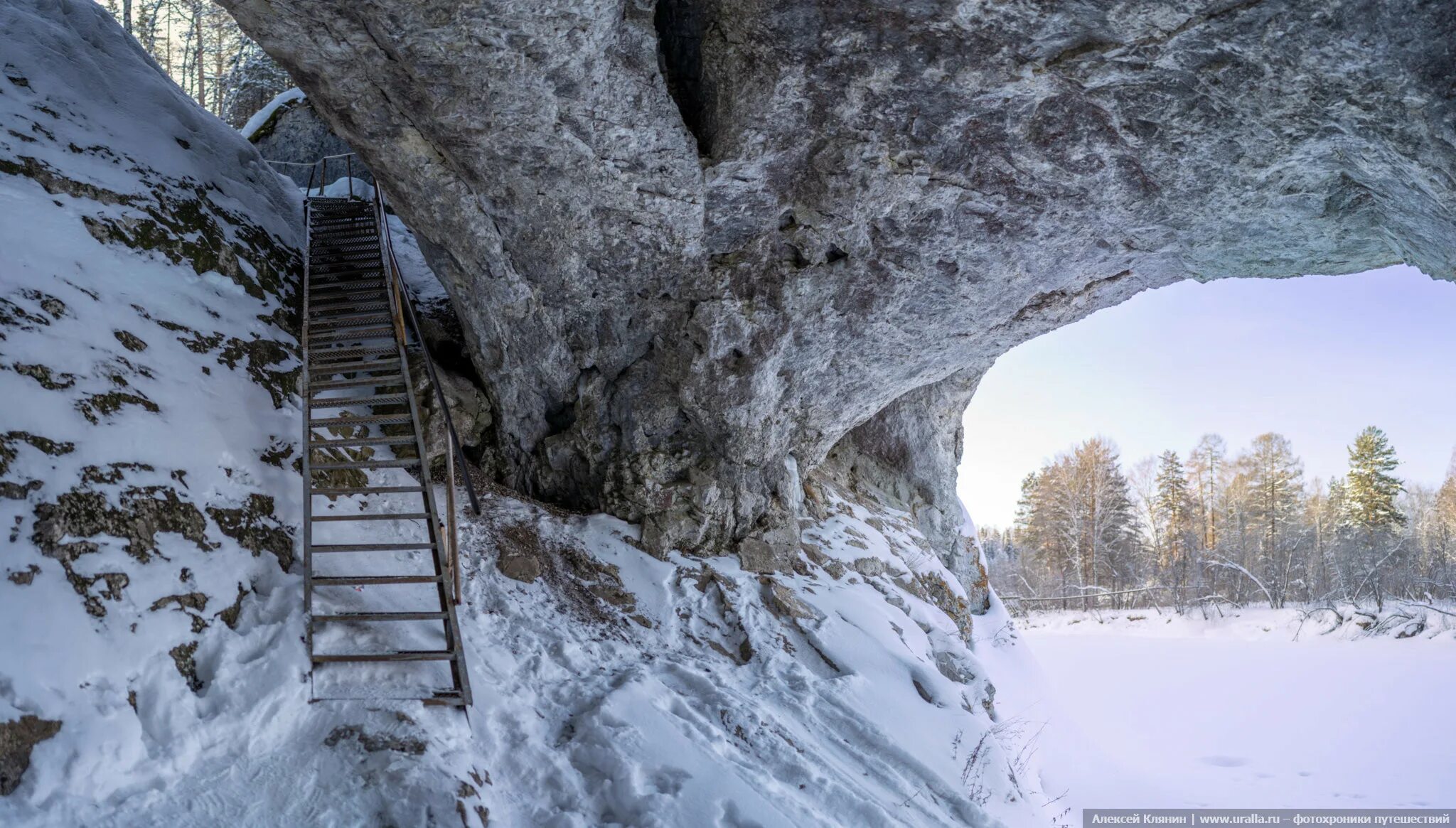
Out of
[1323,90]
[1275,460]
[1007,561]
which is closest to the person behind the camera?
[1323,90]

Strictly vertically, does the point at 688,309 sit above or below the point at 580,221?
below

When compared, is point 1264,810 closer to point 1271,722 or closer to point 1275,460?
point 1271,722

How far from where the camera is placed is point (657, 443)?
844 centimetres

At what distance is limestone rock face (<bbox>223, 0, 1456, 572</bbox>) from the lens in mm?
5082

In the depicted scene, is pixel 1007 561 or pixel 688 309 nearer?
pixel 688 309

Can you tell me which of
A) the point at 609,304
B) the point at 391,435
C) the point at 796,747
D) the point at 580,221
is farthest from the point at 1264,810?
the point at 391,435

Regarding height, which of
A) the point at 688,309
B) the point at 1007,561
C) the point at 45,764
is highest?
the point at 688,309

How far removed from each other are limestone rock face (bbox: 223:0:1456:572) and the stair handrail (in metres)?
0.66

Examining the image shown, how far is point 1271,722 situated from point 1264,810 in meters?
3.35

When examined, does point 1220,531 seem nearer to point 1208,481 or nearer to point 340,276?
point 1208,481

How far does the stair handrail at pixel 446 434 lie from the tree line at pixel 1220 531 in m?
20.4

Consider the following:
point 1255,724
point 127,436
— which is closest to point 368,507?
point 127,436

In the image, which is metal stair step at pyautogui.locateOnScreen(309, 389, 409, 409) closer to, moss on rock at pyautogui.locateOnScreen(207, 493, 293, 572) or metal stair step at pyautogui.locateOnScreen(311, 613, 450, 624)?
moss on rock at pyautogui.locateOnScreen(207, 493, 293, 572)

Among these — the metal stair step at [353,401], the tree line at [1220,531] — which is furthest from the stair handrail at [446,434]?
the tree line at [1220,531]
